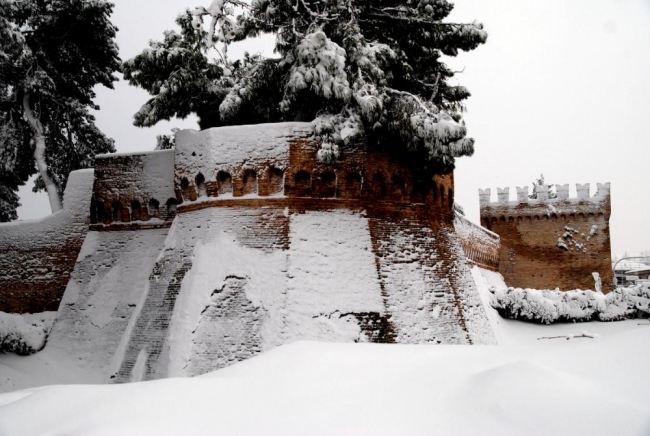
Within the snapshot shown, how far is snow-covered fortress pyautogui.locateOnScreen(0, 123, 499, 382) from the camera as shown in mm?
9516

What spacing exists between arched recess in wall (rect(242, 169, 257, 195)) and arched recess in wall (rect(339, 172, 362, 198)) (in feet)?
4.92

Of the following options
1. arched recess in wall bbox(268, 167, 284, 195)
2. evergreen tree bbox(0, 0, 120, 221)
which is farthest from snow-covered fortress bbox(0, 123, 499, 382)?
evergreen tree bbox(0, 0, 120, 221)

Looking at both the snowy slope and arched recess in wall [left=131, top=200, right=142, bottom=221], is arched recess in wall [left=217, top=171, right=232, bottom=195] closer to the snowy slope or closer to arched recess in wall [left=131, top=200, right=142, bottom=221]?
arched recess in wall [left=131, top=200, right=142, bottom=221]

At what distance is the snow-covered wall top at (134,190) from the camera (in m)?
12.8

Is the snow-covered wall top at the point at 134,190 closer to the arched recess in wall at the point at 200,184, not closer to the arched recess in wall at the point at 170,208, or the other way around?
the arched recess in wall at the point at 170,208

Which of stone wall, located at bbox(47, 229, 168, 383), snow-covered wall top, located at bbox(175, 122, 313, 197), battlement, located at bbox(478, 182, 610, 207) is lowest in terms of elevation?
stone wall, located at bbox(47, 229, 168, 383)

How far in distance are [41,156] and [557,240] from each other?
20.2 meters

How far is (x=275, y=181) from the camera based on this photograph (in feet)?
34.0

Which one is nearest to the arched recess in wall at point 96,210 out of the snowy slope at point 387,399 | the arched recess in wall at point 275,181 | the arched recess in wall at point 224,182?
the arched recess in wall at point 224,182

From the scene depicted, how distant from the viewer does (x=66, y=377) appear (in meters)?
11.9

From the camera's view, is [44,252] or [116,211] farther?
[44,252]

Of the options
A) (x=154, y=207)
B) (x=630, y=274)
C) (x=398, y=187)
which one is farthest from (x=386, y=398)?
(x=630, y=274)

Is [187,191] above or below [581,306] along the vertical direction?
above

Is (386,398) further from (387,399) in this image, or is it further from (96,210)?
(96,210)
